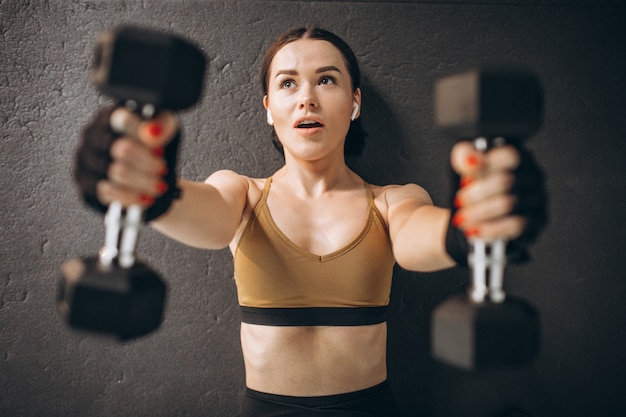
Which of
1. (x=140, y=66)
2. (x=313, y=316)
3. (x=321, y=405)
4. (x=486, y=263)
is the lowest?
(x=321, y=405)

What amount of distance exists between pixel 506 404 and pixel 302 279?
102 centimetres

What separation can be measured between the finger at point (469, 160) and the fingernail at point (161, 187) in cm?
56

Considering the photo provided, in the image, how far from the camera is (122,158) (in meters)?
0.80

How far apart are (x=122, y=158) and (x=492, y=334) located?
737 millimetres

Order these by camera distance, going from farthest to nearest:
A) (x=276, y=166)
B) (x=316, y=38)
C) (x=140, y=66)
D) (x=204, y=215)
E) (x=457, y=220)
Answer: (x=276, y=166) < (x=316, y=38) < (x=204, y=215) < (x=457, y=220) < (x=140, y=66)

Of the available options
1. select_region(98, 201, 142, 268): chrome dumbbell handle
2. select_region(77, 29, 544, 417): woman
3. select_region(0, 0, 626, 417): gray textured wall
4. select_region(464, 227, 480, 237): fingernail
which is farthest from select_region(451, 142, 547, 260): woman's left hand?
select_region(0, 0, 626, 417): gray textured wall

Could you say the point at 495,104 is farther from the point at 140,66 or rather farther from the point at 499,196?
the point at 140,66

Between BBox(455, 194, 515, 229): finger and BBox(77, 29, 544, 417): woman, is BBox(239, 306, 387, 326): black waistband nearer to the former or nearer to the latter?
BBox(77, 29, 544, 417): woman

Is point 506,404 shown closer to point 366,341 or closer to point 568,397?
point 568,397

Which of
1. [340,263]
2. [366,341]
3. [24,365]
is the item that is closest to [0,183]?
[24,365]

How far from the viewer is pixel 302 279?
132 cm

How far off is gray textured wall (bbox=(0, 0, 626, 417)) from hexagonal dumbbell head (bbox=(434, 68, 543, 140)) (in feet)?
3.05

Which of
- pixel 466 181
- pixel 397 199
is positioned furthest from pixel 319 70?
pixel 466 181

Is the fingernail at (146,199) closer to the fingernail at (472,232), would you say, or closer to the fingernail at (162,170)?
the fingernail at (162,170)
